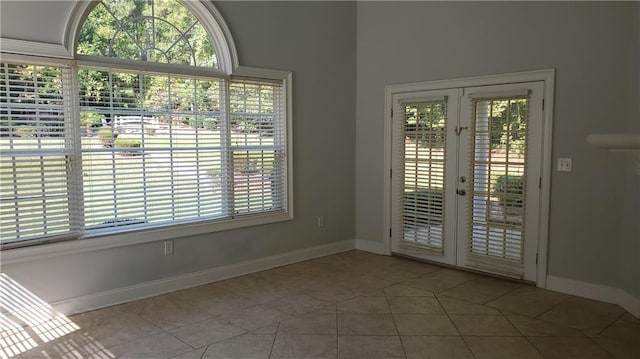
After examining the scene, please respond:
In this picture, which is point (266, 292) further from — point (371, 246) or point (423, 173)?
point (423, 173)

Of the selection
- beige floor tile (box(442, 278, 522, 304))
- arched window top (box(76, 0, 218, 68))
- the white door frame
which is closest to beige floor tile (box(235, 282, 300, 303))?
beige floor tile (box(442, 278, 522, 304))

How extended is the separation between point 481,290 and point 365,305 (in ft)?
3.88

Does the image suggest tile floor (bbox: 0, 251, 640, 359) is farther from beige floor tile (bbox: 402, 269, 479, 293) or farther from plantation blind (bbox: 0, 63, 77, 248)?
plantation blind (bbox: 0, 63, 77, 248)

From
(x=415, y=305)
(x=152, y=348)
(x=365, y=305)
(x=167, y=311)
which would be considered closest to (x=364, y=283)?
(x=365, y=305)

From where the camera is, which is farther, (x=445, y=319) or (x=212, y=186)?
(x=212, y=186)

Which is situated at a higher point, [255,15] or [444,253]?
[255,15]

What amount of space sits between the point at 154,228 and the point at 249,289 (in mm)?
1022

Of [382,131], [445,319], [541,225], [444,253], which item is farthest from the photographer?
[382,131]

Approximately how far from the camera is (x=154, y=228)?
4.16m

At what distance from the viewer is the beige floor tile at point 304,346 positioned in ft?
10.0

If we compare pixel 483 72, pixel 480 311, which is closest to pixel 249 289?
pixel 480 311

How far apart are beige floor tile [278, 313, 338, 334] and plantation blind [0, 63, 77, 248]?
186 cm

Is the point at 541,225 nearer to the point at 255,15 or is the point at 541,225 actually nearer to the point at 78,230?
the point at 255,15

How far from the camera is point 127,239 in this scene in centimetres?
399
